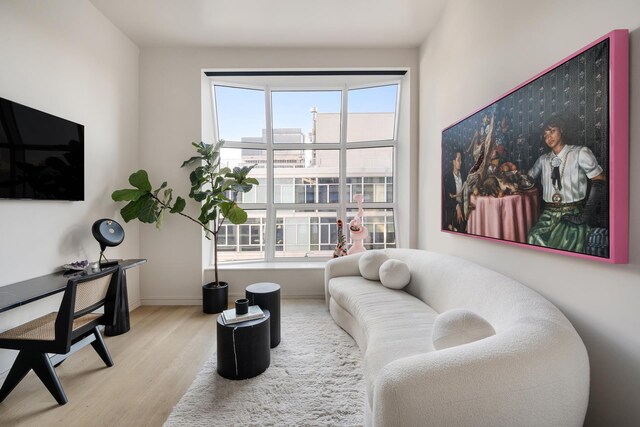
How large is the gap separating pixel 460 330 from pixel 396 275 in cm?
133

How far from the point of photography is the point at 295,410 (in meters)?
1.66

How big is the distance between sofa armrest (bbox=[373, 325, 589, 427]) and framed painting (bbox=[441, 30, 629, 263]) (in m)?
0.53

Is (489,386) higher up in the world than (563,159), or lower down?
lower down

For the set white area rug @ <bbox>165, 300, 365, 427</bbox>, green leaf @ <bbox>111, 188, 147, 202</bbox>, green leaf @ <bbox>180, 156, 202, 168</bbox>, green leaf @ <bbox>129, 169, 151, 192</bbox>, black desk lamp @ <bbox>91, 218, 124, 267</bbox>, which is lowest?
white area rug @ <bbox>165, 300, 365, 427</bbox>

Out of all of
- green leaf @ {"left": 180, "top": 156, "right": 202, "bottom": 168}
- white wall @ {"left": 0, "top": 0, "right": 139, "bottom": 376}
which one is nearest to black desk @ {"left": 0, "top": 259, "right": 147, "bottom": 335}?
white wall @ {"left": 0, "top": 0, "right": 139, "bottom": 376}

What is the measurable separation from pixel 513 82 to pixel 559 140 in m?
0.65

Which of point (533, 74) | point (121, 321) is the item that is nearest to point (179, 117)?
point (121, 321)

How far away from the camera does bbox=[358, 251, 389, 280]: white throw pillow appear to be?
2859 millimetres

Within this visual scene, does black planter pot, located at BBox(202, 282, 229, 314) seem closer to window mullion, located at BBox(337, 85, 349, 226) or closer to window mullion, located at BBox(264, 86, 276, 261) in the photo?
window mullion, located at BBox(264, 86, 276, 261)

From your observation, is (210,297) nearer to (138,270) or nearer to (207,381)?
(138,270)

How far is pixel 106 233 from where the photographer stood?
259 centimetres

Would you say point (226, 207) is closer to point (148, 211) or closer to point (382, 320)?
point (148, 211)

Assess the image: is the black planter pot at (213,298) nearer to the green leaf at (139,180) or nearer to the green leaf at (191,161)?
the green leaf at (139,180)

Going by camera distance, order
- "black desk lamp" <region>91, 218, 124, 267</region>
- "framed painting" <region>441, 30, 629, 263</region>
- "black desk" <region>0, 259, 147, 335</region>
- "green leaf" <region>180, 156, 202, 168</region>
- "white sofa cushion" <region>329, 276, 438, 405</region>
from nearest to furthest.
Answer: "framed painting" <region>441, 30, 629, 263</region> → "white sofa cushion" <region>329, 276, 438, 405</region> → "black desk" <region>0, 259, 147, 335</region> → "black desk lamp" <region>91, 218, 124, 267</region> → "green leaf" <region>180, 156, 202, 168</region>
